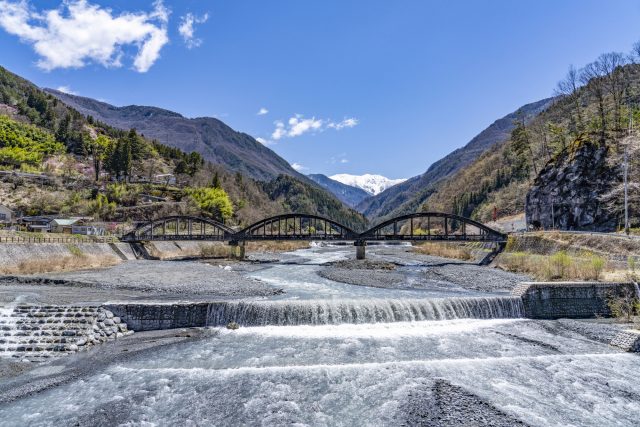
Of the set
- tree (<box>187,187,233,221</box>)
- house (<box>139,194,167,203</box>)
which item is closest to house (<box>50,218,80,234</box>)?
house (<box>139,194,167,203</box>)

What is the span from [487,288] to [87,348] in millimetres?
30361

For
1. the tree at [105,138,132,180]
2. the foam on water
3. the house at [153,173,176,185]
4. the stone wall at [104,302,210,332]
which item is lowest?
the foam on water

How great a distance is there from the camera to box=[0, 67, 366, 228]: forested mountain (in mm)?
84875

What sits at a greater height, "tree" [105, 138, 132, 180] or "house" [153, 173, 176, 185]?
"tree" [105, 138, 132, 180]

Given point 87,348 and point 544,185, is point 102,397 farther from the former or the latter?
point 544,185

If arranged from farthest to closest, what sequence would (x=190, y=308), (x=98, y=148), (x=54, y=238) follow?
(x=98, y=148) < (x=54, y=238) < (x=190, y=308)

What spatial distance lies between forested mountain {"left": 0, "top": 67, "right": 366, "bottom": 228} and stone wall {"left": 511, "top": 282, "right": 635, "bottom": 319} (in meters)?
86.6

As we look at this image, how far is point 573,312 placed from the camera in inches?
879

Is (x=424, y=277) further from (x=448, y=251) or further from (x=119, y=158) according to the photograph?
(x=119, y=158)

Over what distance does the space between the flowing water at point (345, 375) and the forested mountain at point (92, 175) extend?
262 feet

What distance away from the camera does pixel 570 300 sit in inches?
886

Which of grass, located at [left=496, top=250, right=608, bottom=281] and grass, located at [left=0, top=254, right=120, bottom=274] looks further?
grass, located at [left=0, top=254, right=120, bottom=274]

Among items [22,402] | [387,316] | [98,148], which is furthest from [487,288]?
[98,148]

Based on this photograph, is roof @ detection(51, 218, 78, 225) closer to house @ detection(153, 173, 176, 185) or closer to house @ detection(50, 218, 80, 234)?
house @ detection(50, 218, 80, 234)
